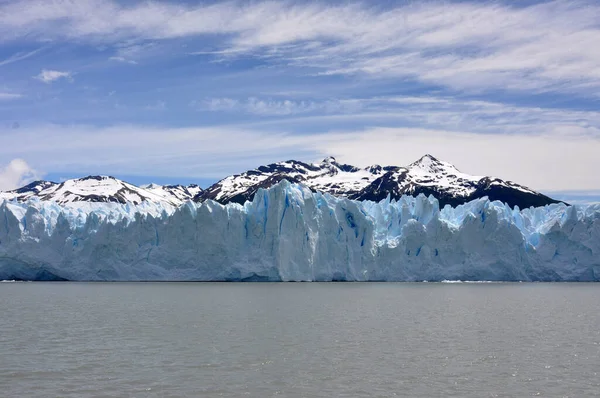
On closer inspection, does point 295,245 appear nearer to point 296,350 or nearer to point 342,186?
point 296,350

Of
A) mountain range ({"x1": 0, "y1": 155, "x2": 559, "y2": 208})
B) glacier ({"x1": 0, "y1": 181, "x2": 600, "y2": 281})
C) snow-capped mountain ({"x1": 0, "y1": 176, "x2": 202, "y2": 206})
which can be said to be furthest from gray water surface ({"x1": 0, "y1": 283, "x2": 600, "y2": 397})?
snow-capped mountain ({"x1": 0, "y1": 176, "x2": 202, "y2": 206})

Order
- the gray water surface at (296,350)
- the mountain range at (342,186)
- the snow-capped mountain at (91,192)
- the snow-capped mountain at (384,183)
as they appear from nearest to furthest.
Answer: the gray water surface at (296,350), the snow-capped mountain at (384,183), the mountain range at (342,186), the snow-capped mountain at (91,192)

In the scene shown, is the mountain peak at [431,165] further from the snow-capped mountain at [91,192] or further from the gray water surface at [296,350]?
the gray water surface at [296,350]

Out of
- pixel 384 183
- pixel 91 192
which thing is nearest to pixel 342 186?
pixel 384 183

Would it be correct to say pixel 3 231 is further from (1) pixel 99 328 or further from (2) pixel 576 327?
(2) pixel 576 327

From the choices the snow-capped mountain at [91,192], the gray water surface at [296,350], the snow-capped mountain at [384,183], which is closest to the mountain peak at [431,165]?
the snow-capped mountain at [384,183]
